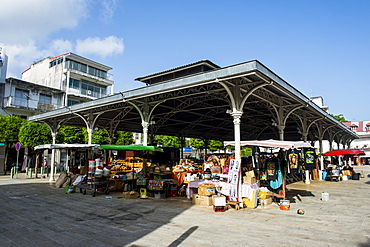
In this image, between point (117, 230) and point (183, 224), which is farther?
point (183, 224)

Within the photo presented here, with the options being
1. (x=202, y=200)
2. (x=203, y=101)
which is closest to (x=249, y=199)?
(x=202, y=200)

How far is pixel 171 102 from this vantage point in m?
15.4

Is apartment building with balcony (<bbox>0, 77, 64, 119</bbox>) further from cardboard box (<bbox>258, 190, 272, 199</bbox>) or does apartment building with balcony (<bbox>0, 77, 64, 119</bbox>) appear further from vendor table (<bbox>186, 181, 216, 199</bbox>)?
cardboard box (<bbox>258, 190, 272, 199</bbox>)

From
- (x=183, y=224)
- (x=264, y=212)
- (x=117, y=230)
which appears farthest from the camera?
(x=264, y=212)

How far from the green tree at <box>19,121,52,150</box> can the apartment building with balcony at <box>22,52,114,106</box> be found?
7.87 metres

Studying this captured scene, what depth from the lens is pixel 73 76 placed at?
3416 cm

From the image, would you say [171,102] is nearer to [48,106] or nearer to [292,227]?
[292,227]

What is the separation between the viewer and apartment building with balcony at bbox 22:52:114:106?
3372 centimetres

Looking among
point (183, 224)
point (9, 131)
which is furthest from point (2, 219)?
point (9, 131)

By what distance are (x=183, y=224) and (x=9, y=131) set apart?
2411 cm

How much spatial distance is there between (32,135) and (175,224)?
23.5 m

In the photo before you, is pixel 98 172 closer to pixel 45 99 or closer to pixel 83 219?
pixel 83 219

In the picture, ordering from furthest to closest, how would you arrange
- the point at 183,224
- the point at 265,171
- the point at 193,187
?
the point at 193,187, the point at 265,171, the point at 183,224

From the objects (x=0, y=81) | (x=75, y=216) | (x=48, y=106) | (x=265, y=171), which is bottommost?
(x=75, y=216)
